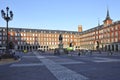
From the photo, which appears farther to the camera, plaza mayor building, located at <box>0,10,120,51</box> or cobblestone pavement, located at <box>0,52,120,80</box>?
plaza mayor building, located at <box>0,10,120,51</box>

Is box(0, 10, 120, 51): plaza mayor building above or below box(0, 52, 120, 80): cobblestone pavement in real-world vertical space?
above

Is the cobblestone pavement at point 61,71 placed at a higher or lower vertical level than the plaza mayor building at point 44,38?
lower

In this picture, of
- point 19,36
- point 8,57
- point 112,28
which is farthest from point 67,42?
point 8,57

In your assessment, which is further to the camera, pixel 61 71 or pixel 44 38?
pixel 44 38

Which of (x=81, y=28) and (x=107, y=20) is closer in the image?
(x=107, y=20)

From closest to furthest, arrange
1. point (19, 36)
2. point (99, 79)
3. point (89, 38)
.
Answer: point (99, 79) → point (89, 38) → point (19, 36)

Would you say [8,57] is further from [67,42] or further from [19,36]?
[67,42]

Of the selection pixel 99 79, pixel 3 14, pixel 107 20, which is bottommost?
pixel 99 79

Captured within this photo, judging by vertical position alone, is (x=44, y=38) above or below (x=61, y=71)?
above

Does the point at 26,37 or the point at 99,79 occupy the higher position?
the point at 26,37

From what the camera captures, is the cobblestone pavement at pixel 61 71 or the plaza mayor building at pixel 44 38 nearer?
the cobblestone pavement at pixel 61 71

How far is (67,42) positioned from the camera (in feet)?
555

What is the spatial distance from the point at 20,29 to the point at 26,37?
6.98m

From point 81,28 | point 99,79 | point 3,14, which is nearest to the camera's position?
point 99,79
